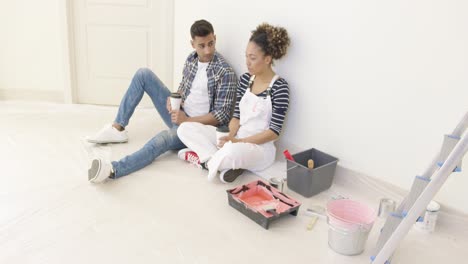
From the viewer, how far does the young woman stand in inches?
83.0

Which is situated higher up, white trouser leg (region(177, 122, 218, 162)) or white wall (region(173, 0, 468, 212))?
white wall (region(173, 0, 468, 212))

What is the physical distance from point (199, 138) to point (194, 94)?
43 centimetres

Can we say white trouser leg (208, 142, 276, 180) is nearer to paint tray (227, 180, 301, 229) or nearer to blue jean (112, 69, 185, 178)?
paint tray (227, 180, 301, 229)

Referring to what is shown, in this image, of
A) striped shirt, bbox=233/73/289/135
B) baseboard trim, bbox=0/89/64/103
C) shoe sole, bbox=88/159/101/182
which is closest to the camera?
shoe sole, bbox=88/159/101/182

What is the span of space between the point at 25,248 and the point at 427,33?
1.87m

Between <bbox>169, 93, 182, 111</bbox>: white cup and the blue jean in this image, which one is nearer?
the blue jean

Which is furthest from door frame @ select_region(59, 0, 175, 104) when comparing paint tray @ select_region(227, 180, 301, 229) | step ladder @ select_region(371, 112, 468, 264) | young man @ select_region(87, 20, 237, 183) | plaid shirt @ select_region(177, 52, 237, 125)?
step ladder @ select_region(371, 112, 468, 264)

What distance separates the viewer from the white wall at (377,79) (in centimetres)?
169

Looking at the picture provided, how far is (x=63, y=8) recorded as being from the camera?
320 cm

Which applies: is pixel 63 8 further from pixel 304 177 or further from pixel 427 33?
pixel 427 33

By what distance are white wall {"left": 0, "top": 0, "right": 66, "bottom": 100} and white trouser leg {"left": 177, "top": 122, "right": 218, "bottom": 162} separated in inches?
64.4

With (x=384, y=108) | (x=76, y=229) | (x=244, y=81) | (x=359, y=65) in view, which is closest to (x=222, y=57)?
(x=244, y=81)

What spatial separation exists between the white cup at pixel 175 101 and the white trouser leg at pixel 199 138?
4.6 inches

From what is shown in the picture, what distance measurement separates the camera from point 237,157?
2.08 m
